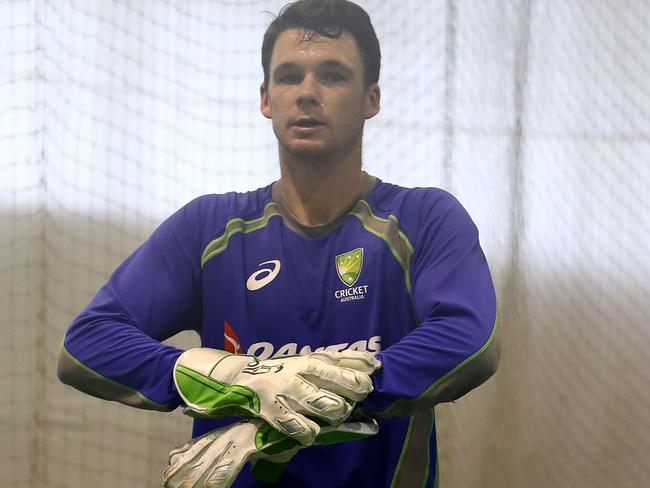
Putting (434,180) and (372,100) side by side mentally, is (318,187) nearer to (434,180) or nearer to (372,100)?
(372,100)

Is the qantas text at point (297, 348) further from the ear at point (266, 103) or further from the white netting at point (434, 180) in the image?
the white netting at point (434, 180)

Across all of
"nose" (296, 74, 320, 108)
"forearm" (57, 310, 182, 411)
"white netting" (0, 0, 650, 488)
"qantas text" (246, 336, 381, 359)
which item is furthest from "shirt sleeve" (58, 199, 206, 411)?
"white netting" (0, 0, 650, 488)

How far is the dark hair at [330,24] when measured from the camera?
1705 mm

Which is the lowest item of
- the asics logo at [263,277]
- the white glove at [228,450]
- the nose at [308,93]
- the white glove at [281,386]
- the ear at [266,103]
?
the white glove at [228,450]

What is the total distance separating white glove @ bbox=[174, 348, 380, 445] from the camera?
1.28 metres

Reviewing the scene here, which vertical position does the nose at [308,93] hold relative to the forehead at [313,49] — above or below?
below

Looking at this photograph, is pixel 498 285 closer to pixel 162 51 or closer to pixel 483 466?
pixel 483 466

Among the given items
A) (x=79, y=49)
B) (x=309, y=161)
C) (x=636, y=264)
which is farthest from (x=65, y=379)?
(x=636, y=264)

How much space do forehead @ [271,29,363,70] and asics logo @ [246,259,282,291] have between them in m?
0.36

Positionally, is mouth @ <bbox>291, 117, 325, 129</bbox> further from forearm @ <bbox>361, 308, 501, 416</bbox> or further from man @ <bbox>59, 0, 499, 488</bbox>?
forearm @ <bbox>361, 308, 501, 416</bbox>

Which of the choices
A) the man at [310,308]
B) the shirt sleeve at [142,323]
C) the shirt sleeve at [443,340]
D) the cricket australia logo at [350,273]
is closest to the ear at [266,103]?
the man at [310,308]

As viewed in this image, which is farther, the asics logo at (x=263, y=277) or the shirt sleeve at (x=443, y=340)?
the asics logo at (x=263, y=277)

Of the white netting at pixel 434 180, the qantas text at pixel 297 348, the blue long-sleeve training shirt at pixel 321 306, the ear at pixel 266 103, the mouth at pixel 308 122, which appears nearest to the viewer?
the blue long-sleeve training shirt at pixel 321 306

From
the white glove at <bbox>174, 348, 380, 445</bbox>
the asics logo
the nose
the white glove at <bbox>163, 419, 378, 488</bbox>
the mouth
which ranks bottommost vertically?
the white glove at <bbox>163, 419, 378, 488</bbox>
